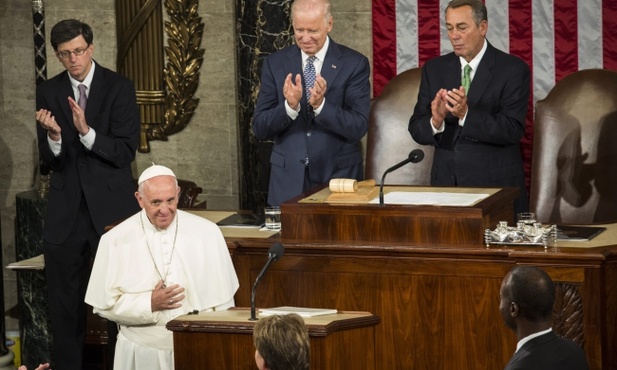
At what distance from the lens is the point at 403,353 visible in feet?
22.7

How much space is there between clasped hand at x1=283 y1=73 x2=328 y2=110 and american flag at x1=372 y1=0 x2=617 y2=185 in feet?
6.55

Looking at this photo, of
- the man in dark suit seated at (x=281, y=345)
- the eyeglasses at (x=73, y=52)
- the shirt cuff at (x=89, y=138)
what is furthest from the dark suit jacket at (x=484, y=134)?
the man in dark suit seated at (x=281, y=345)

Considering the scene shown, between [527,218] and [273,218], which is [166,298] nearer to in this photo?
[273,218]

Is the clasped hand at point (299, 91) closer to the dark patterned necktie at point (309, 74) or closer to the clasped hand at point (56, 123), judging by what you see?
the dark patterned necktie at point (309, 74)

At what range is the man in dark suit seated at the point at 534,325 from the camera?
195 inches

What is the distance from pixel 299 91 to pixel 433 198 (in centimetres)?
105

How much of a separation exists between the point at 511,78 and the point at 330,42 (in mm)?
1116

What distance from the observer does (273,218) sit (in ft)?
24.7

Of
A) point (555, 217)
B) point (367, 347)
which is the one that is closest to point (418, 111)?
point (555, 217)

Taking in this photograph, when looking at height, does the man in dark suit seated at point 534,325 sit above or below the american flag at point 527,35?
below

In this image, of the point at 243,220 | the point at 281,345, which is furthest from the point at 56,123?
the point at 281,345

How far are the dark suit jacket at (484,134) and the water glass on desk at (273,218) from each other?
105 cm

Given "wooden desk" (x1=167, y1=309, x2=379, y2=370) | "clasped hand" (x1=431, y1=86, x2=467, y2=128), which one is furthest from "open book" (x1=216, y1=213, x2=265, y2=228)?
"wooden desk" (x1=167, y1=309, x2=379, y2=370)

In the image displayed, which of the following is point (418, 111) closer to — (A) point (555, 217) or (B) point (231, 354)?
(A) point (555, 217)
